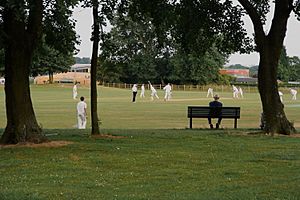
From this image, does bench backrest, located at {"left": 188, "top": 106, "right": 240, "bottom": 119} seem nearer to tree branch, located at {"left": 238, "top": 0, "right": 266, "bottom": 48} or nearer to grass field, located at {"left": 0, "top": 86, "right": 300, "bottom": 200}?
tree branch, located at {"left": 238, "top": 0, "right": 266, "bottom": 48}

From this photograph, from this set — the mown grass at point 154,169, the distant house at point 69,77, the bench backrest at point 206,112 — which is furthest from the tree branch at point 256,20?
the distant house at point 69,77

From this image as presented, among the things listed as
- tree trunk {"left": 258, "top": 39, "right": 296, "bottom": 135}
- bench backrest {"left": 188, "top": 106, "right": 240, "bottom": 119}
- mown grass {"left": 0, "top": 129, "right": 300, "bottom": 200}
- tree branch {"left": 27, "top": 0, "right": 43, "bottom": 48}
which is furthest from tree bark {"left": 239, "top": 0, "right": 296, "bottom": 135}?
tree branch {"left": 27, "top": 0, "right": 43, "bottom": 48}

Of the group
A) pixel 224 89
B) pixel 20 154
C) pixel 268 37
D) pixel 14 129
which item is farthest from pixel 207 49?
pixel 224 89

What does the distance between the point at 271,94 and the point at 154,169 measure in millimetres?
9170

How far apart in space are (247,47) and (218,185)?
13708 millimetres

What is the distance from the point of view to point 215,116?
77.8 ft

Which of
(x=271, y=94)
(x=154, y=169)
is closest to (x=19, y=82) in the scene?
(x=154, y=169)

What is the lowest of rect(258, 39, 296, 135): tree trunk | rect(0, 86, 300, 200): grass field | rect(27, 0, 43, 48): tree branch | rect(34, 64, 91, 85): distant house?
rect(34, 64, 91, 85): distant house

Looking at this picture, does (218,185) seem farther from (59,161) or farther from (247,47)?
(247,47)

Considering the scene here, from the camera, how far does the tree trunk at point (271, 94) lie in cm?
1905

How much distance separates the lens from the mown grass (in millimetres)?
8711

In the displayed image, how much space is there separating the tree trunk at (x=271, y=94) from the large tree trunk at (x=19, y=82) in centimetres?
745

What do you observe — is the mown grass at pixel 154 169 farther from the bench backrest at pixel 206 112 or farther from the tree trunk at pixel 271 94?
the bench backrest at pixel 206 112

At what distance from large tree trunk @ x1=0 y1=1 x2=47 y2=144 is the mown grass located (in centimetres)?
110
